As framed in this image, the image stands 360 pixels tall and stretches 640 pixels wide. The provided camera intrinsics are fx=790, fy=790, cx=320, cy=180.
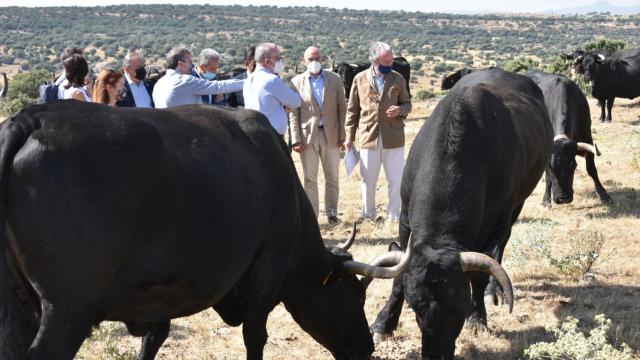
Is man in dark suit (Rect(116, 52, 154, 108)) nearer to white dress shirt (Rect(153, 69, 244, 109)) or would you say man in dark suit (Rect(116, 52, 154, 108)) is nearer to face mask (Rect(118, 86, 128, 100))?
A: face mask (Rect(118, 86, 128, 100))

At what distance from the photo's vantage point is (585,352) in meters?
4.67

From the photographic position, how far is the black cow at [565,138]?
11.0m

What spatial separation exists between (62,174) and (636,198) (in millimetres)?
10123

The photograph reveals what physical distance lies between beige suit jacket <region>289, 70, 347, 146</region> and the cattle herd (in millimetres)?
3111

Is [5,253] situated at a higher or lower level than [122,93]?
higher

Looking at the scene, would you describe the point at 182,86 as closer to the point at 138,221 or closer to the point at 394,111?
the point at 394,111

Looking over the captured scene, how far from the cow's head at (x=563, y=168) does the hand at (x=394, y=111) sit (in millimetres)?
2583

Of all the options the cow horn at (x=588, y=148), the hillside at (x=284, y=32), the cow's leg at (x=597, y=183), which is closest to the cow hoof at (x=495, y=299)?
the cow horn at (x=588, y=148)

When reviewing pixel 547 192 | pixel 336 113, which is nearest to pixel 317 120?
pixel 336 113

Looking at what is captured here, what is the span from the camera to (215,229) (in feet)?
14.5

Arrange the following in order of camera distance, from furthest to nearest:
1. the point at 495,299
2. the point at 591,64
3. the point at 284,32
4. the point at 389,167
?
the point at 284,32 → the point at 591,64 → the point at 389,167 → the point at 495,299

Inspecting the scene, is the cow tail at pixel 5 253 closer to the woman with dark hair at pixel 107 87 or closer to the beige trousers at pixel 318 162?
the woman with dark hair at pixel 107 87

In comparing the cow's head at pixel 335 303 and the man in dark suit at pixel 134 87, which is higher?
the man in dark suit at pixel 134 87

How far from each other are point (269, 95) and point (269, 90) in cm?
7
